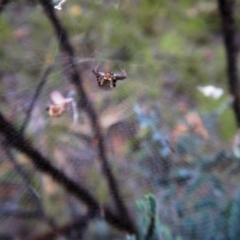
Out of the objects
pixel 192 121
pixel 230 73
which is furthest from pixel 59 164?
pixel 230 73

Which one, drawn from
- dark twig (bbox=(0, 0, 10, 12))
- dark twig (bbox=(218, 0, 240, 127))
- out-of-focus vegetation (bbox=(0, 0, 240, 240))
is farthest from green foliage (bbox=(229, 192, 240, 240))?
dark twig (bbox=(0, 0, 10, 12))

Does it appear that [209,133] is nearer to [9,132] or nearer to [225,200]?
[225,200]

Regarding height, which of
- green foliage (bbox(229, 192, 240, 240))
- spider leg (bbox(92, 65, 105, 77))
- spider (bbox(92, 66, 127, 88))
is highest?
spider leg (bbox(92, 65, 105, 77))

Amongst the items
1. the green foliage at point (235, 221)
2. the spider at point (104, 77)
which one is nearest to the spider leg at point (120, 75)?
the spider at point (104, 77)

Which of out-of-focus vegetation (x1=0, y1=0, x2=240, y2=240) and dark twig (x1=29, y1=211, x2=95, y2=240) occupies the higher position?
out-of-focus vegetation (x1=0, y1=0, x2=240, y2=240)

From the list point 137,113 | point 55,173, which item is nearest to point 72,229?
point 55,173

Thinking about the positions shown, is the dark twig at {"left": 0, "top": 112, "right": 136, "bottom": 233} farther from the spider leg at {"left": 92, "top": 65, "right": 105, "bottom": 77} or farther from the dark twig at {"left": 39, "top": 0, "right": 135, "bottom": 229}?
the spider leg at {"left": 92, "top": 65, "right": 105, "bottom": 77}

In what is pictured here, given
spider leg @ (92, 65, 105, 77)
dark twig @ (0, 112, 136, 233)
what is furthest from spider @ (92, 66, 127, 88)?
dark twig @ (0, 112, 136, 233)

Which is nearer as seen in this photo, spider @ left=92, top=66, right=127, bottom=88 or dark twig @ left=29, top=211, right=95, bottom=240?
spider @ left=92, top=66, right=127, bottom=88
